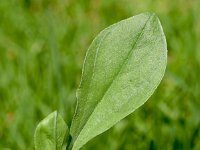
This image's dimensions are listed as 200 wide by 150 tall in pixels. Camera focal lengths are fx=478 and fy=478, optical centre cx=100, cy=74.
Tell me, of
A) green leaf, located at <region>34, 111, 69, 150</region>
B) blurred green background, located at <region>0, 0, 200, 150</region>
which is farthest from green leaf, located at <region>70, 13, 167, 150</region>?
blurred green background, located at <region>0, 0, 200, 150</region>

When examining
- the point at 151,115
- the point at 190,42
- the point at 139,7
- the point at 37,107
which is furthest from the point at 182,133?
the point at 139,7

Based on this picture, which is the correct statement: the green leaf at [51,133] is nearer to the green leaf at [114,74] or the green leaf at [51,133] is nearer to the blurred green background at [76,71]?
the green leaf at [114,74]

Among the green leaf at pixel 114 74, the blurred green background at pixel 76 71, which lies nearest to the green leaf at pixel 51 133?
the green leaf at pixel 114 74

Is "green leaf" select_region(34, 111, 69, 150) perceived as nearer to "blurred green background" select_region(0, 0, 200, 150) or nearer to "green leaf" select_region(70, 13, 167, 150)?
"green leaf" select_region(70, 13, 167, 150)

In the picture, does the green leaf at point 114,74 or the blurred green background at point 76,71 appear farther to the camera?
the blurred green background at point 76,71

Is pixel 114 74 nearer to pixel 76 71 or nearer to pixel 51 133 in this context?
pixel 51 133

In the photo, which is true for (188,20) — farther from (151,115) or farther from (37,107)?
(37,107)
